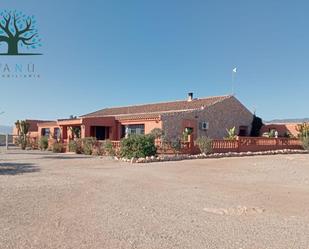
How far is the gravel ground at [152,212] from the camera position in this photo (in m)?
6.03

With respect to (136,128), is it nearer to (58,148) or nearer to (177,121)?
(177,121)

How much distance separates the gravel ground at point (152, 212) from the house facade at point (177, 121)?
15285mm

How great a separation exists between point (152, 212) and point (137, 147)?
1392cm

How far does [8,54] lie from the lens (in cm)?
2439

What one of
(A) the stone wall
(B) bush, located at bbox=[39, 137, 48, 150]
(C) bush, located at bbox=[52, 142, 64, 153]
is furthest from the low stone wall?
(B) bush, located at bbox=[39, 137, 48, 150]

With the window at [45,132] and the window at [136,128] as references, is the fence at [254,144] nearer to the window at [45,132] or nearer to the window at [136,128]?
the window at [136,128]

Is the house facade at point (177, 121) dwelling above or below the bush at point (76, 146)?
above

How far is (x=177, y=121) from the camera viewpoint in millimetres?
29406

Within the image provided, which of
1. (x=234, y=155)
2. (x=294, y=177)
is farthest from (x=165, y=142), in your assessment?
(x=294, y=177)

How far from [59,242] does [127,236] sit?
107 cm

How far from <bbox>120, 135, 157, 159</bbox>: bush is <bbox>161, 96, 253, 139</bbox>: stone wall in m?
5.69

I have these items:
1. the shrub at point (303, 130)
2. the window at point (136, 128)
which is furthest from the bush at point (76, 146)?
the shrub at point (303, 130)

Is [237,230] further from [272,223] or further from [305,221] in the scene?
[305,221]

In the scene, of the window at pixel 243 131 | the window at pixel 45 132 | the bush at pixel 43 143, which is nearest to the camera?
the window at pixel 243 131
